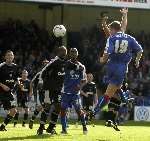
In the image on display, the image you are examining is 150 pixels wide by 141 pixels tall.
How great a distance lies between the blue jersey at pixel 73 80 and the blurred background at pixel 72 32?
12839 mm

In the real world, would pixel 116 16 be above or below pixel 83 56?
above

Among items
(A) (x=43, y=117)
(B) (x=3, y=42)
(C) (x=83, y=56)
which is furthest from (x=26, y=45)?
(A) (x=43, y=117)

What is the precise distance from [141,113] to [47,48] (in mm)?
7118

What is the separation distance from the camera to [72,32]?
35031 mm

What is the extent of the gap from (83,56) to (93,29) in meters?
2.86

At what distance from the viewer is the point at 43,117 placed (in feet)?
48.3

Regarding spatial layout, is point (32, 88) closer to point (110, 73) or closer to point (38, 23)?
point (110, 73)

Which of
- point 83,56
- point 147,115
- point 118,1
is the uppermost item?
point 118,1

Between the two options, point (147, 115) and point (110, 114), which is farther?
point (147, 115)

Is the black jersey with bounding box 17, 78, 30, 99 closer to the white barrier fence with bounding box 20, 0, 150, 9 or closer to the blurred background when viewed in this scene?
the white barrier fence with bounding box 20, 0, 150, 9

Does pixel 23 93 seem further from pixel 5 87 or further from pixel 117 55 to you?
pixel 117 55

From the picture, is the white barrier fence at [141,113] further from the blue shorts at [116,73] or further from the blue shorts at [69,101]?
the blue shorts at [116,73]

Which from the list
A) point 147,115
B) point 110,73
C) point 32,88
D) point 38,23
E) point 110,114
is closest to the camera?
point 110,73

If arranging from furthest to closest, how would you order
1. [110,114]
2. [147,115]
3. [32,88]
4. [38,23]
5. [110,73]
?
[38,23], [147,115], [32,88], [110,114], [110,73]
